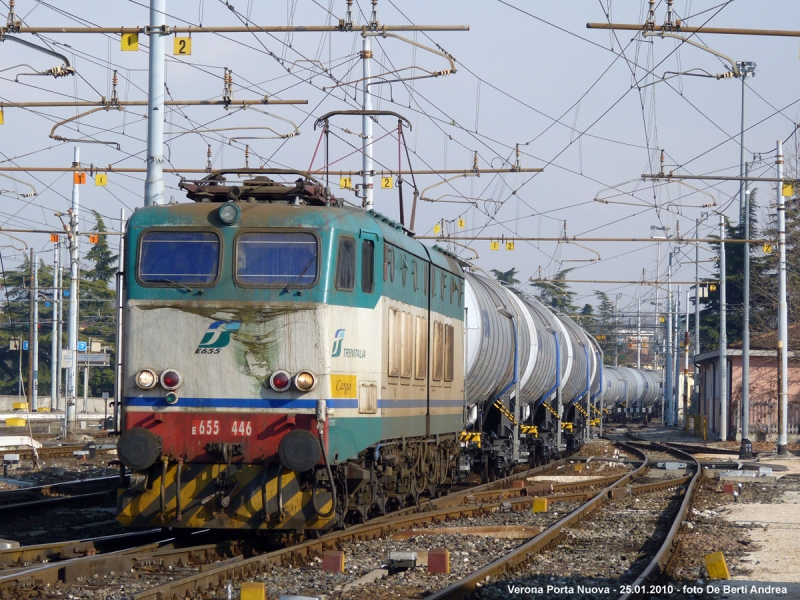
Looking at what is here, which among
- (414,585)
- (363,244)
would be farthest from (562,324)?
(414,585)

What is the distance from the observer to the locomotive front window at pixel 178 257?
1189 centimetres

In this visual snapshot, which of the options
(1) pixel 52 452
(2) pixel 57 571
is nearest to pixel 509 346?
(1) pixel 52 452

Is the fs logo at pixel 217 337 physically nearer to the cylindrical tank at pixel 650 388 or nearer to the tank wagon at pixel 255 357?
the tank wagon at pixel 255 357

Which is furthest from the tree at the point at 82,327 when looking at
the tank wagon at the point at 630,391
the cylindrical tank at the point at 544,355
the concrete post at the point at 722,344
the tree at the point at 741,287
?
the cylindrical tank at the point at 544,355

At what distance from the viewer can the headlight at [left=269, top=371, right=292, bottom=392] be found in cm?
1153

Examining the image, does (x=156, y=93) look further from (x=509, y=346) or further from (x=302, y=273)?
(x=509, y=346)

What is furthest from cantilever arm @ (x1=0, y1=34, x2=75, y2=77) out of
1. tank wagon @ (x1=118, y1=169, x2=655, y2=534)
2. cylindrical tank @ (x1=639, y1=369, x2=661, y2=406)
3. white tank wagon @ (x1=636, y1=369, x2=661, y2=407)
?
cylindrical tank @ (x1=639, y1=369, x2=661, y2=406)

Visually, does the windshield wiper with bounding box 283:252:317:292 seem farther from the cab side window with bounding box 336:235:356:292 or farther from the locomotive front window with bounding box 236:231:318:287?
the cab side window with bounding box 336:235:356:292

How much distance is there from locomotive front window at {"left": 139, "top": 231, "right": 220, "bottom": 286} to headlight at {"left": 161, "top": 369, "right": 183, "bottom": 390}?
3.17 feet

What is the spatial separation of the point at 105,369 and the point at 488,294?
62142 millimetres

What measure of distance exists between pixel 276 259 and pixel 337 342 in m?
1.10

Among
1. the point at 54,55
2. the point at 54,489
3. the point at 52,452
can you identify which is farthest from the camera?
the point at 52,452

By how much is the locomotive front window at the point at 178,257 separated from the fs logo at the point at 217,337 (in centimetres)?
54

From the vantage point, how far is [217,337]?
11.7 m
